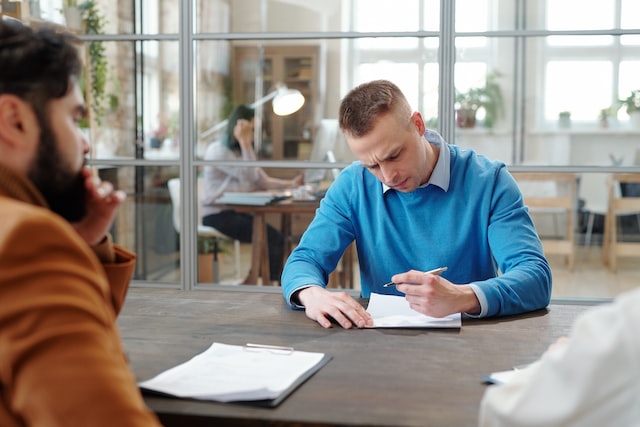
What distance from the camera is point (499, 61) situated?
15.5ft

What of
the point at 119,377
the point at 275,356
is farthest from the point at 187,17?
the point at 119,377

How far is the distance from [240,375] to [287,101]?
357 cm

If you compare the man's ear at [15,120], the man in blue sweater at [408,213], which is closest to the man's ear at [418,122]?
the man in blue sweater at [408,213]

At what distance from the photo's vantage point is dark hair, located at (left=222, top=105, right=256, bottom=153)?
14.5 feet

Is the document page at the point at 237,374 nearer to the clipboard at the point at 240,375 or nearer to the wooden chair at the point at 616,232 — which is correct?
the clipboard at the point at 240,375

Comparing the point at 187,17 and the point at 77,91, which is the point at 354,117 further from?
the point at 187,17

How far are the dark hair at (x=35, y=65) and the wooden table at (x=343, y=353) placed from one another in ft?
1.69

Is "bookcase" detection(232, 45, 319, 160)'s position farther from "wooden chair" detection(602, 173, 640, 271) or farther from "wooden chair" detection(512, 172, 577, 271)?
"wooden chair" detection(602, 173, 640, 271)

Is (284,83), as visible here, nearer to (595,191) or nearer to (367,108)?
(595,191)

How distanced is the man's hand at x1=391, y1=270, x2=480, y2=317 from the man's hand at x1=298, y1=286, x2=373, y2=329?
0.36 ft

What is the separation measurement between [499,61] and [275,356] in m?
3.61

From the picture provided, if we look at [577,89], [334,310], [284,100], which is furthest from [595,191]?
[334,310]

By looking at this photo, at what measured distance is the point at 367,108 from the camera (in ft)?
6.89

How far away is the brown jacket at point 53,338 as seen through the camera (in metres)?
0.87
